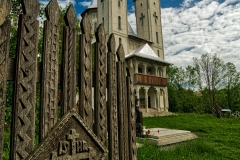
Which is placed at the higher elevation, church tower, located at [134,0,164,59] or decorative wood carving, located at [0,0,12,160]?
church tower, located at [134,0,164,59]

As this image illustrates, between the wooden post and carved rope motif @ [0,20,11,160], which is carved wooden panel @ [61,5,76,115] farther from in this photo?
carved rope motif @ [0,20,11,160]

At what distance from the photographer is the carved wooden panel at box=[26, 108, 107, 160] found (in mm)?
1226

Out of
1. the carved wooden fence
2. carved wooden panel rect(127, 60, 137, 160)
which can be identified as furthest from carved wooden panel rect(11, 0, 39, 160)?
carved wooden panel rect(127, 60, 137, 160)

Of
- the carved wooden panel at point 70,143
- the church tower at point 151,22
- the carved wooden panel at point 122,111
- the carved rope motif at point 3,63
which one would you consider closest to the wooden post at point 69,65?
the carved wooden panel at point 70,143

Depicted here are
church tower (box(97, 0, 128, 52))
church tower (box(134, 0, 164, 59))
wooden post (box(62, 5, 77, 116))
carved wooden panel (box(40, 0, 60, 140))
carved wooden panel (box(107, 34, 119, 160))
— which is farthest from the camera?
church tower (box(134, 0, 164, 59))

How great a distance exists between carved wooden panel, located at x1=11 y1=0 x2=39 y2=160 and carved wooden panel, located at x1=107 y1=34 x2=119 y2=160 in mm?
822

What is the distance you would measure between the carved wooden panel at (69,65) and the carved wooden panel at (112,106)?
478mm

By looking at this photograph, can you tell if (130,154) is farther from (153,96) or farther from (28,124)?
(153,96)

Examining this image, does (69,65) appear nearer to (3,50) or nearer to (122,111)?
(3,50)


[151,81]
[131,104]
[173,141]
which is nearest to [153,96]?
[151,81]

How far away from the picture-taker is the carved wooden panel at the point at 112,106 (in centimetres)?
196

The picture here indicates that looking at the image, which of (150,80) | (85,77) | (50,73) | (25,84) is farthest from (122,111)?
(150,80)

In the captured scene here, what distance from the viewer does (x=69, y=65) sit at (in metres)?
1.63

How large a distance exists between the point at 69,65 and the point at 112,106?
2.20 ft
